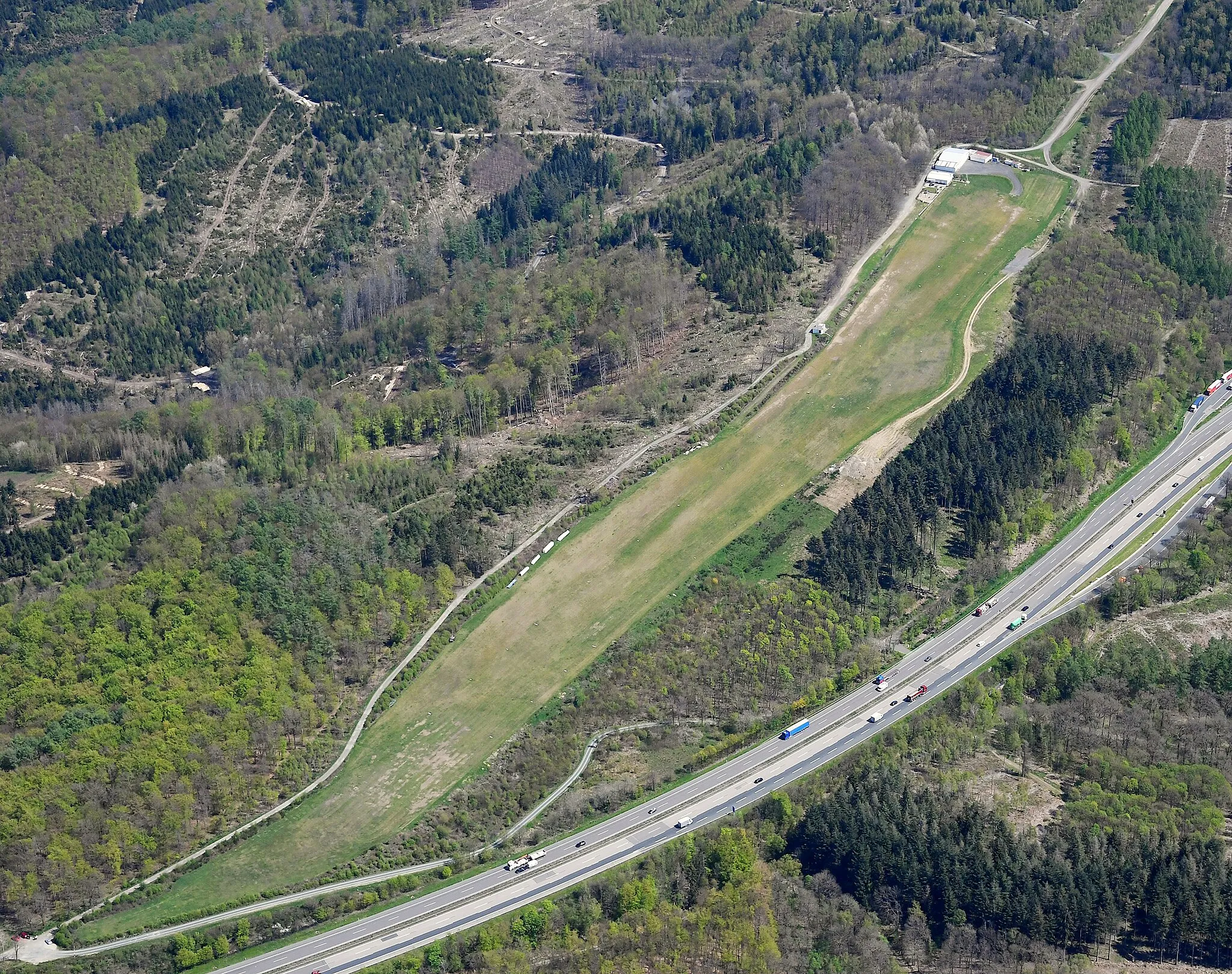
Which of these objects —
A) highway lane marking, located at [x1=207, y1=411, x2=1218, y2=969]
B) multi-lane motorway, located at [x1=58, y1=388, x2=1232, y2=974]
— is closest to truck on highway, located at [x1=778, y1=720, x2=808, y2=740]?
multi-lane motorway, located at [x1=58, y1=388, x2=1232, y2=974]

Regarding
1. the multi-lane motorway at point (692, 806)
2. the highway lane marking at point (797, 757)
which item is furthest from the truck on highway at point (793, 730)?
the highway lane marking at point (797, 757)

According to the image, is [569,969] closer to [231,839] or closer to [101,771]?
[231,839]

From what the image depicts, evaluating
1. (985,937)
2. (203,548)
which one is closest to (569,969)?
(985,937)

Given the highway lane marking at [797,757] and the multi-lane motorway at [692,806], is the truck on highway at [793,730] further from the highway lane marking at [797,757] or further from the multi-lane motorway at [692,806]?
the highway lane marking at [797,757]

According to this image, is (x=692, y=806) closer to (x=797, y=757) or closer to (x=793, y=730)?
(x=797, y=757)

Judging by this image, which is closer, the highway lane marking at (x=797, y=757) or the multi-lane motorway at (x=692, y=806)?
the multi-lane motorway at (x=692, y=806)

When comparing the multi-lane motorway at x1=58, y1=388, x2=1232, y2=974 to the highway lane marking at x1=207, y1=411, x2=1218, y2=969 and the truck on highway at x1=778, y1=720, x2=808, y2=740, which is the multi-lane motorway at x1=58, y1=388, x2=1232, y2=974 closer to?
the highway lane marking at x1=207, y1=411, x2=1218, y2=969

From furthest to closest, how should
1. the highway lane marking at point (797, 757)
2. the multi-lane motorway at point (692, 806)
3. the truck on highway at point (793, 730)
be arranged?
the truck on highway at point (793, 730), the highway lane marking at point (797, 757), the multi-lane motorway at point (692, 806)
